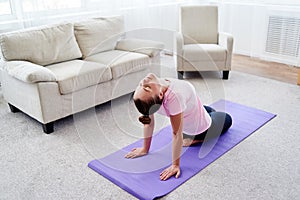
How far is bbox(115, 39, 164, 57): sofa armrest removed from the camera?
329cm

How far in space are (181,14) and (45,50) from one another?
1.85 m

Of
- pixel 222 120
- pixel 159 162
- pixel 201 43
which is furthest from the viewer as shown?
pixel 201 43

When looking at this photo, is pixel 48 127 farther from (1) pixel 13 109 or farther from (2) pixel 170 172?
(2) pixel 170 172

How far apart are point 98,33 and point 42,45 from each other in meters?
0.67

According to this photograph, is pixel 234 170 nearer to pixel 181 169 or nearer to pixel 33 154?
pixel 181 169

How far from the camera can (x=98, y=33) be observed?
131 inches

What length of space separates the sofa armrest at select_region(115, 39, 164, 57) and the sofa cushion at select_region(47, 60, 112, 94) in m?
0.58

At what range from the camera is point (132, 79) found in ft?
10.4

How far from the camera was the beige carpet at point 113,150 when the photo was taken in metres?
1.91

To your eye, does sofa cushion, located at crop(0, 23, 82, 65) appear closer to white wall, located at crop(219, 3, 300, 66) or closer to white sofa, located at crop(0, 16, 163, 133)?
white sofa, located at crop(0, 16, 163, 133)

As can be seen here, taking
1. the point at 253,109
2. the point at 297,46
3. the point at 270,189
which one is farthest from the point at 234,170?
the point at 297,46

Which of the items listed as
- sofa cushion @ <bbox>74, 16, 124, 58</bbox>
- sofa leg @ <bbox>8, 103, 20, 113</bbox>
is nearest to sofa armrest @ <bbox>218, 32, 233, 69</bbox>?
sofa cushion @ <bbox>74, 16, 124, 58</bbox>

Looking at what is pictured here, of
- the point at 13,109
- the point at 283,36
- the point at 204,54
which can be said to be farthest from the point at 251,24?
the point at 13,109

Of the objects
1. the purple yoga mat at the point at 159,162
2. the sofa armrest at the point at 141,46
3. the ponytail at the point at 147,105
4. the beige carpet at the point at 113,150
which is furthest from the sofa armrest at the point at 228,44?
the ponytail at the point at 147,105
